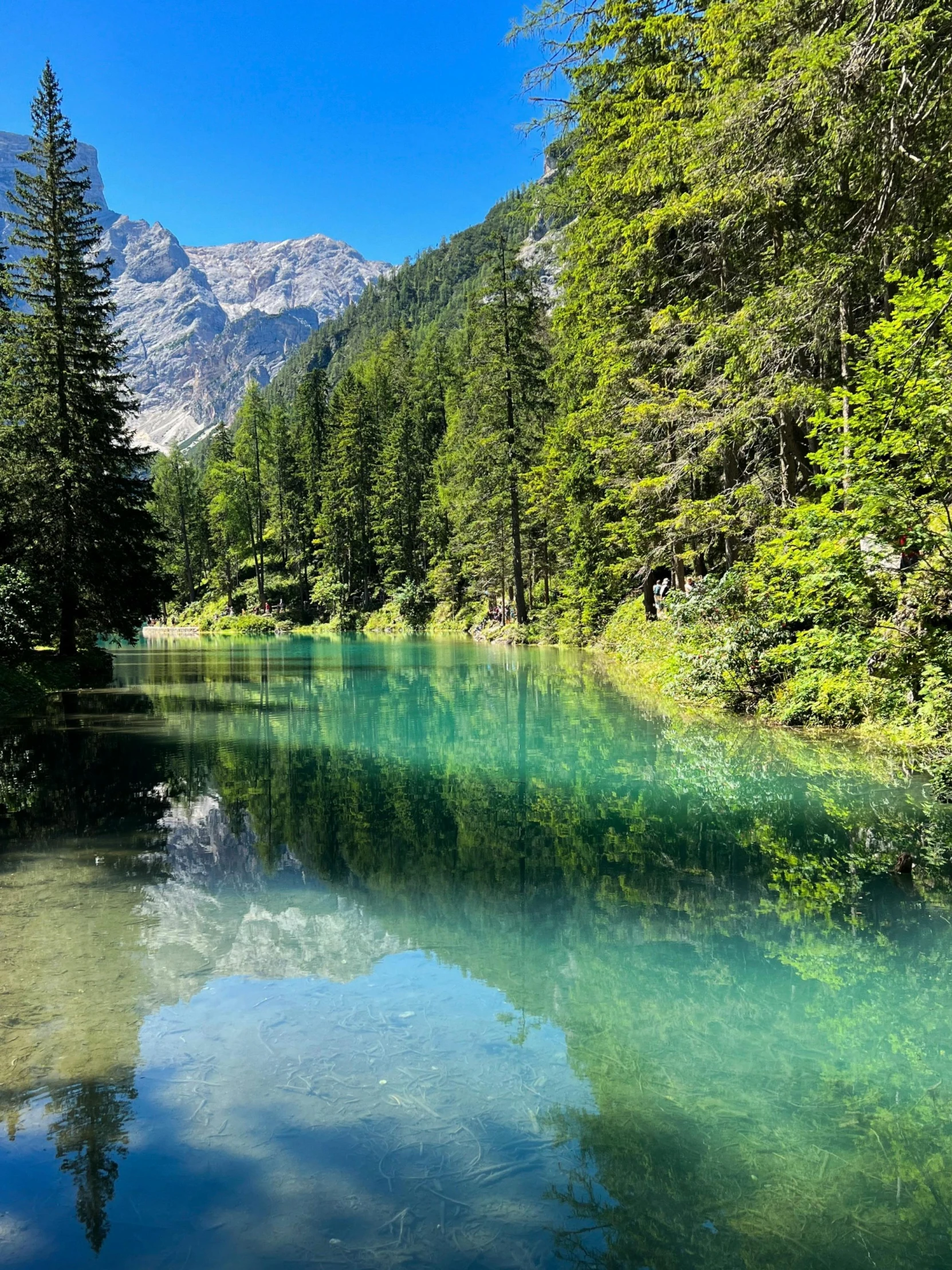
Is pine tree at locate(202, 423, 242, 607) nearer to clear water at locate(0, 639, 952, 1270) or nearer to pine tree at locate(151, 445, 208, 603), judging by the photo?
pine tree at locate(151, 445, 208, 603)

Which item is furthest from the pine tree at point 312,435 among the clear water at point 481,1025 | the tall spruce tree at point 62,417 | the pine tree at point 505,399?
the clear water at point 481,1025

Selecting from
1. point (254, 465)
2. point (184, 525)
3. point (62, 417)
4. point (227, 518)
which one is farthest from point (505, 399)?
point (184, 525)

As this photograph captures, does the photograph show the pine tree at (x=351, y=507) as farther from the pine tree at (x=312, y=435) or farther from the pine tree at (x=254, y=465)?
the pine tree at (x=254, y=465)

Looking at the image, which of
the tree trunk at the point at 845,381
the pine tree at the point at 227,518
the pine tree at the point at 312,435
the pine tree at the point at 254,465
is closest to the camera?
the tree trunk at the point at 845,381

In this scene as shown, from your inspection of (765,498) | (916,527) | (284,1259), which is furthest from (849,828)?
(765,498)

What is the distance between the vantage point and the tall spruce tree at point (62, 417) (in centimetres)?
2094

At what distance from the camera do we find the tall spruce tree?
2094 centimetres

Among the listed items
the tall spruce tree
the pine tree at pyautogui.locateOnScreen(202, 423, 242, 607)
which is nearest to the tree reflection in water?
the tall spruce tree

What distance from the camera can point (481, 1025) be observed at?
421cm

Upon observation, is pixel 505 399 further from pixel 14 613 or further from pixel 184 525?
pixel 184 525

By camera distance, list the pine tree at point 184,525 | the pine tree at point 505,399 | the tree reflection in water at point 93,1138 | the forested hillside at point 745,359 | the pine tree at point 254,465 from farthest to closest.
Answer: the pine tree at point 184,525
the pine tree at point 254,465
the pine tree at point 505,399
the forested hillside at point 745,359
the tree reflection in water at point 93,1138

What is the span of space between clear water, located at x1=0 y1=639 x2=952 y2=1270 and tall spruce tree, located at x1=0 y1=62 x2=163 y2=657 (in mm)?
13995

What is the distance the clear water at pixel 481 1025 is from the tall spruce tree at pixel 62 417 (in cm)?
1400

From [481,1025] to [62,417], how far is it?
2238 centimetres
